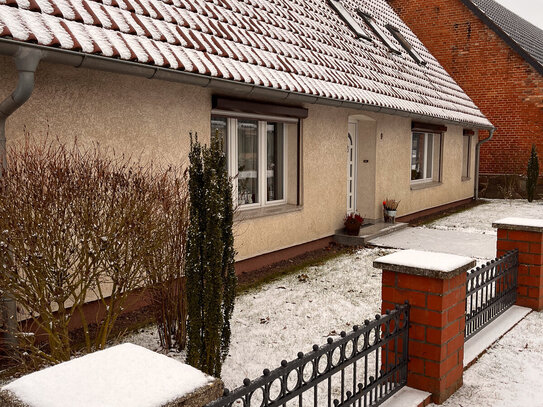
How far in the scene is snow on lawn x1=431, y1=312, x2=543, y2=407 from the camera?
12.1 ft

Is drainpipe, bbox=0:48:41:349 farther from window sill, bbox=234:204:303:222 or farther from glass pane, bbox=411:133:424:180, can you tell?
glass pane, bbox=411:133:424:180

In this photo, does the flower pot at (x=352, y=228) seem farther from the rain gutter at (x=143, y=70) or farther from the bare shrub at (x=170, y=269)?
the bare shrub at (x=170, y=269)

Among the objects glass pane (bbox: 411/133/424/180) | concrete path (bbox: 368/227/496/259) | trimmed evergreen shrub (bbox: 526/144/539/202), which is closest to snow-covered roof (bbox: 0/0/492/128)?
glass pane (bbox: 411/133/424/180)

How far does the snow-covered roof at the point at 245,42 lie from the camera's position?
4.54 metres

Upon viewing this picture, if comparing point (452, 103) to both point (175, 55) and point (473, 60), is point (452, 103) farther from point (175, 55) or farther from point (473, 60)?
point (175, 55)

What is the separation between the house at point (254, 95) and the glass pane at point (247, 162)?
0.08 feet

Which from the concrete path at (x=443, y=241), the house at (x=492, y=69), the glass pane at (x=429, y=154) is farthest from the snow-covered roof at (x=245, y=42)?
the house at (x=492, y=69)

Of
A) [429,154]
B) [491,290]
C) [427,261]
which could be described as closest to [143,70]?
[427,261]

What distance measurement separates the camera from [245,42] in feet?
23.1

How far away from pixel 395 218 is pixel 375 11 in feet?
22.8

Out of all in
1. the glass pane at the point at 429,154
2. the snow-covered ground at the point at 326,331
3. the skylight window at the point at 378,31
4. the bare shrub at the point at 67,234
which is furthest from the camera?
the glass pane at the point at 429,154

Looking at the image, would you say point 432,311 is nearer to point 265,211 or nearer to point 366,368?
point 366,368

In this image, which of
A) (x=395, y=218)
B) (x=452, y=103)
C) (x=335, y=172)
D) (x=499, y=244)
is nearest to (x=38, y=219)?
(x=499, y=244)

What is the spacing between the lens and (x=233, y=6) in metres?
7.67
